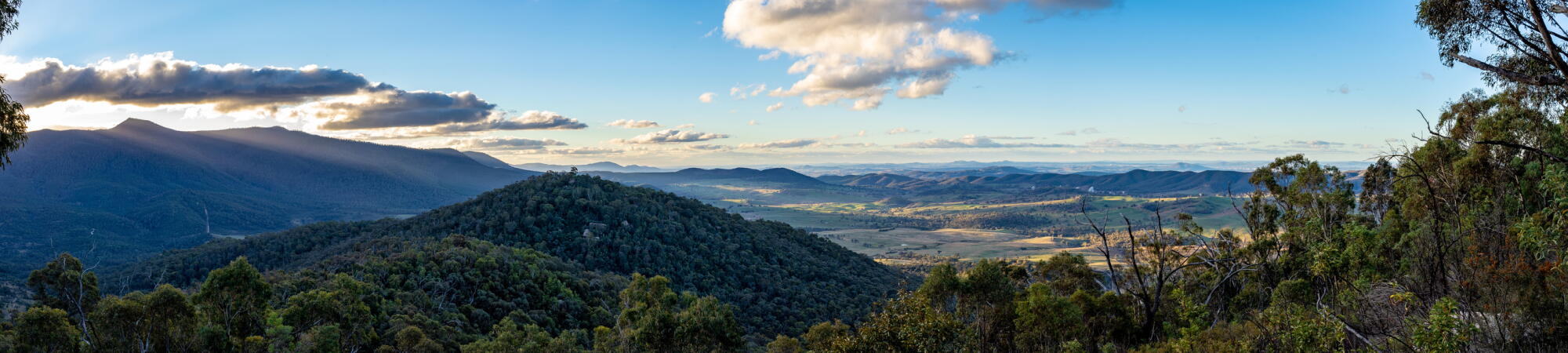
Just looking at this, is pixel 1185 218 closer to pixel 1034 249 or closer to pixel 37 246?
pixel 1034 249

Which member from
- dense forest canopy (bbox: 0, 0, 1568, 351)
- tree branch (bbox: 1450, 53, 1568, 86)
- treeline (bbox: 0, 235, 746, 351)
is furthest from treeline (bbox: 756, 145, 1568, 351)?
treeline (bbox: 0, 235, 746, 351)

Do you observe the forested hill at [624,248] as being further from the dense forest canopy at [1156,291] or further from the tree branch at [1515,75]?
the tree branch at [1515,75]

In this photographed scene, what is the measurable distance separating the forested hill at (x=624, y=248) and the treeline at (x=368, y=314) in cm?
2169

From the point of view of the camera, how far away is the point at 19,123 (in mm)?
16047

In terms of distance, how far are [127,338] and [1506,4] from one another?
42.8 metres

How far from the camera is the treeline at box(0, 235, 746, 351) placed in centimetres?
2509

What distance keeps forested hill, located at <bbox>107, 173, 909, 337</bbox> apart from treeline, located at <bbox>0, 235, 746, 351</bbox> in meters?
21.7

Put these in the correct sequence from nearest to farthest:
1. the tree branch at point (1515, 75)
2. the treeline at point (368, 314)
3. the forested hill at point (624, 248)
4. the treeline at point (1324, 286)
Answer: the tree branch at point (1515, 75) → the treeline at point (1324, 286) → the treeline at point (368, 314) → the forested hill at point (624, 248)

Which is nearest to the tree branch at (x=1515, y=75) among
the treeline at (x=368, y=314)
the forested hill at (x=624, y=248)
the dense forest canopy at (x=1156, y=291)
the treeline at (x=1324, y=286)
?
the dense forest canopy at (x=1156, y=291)

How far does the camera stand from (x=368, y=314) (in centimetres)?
3481

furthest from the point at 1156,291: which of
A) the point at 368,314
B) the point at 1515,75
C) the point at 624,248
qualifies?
the point at 624,248

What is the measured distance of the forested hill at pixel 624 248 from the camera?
3083 inches

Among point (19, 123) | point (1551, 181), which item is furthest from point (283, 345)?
point (1551, 181)

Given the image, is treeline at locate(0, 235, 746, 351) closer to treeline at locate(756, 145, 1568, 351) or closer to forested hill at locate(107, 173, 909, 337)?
treeline at locate(756, 145, 1568, 351)
